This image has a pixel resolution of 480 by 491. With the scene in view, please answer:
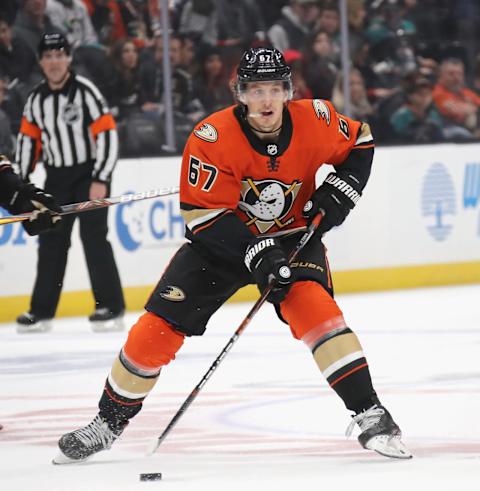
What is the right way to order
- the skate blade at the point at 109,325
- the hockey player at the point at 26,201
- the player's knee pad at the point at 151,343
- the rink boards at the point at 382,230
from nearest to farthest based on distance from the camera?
the player's knee pad at the point at 151,343, the hockey player at the point at 26,201, the skate blade at the point at 109,325, the rink boards at the point at 382,230

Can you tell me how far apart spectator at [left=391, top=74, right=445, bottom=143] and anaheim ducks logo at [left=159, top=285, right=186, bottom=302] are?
4880 millimetres

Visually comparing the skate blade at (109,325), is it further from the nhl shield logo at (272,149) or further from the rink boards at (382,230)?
the nhl shield logo at (272,149)

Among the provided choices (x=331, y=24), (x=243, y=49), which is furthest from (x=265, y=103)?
(x=331, y=24)

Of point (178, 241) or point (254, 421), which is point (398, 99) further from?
point (254, 421)

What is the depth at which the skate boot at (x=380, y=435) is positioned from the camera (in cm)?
321

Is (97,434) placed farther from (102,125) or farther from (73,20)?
(73,20)

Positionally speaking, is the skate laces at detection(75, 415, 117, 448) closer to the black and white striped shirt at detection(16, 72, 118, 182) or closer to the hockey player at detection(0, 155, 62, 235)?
the hockey player at detection(0, 155, 62, 235)

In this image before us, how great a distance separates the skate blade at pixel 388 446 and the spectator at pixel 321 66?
16.3 feet

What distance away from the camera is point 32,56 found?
22.7ft

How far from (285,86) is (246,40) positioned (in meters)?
4.48

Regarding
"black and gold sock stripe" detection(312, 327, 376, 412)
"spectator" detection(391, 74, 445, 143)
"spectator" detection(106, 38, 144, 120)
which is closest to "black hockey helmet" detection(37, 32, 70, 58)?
"spectator" detection(106, 38, 144, 120)

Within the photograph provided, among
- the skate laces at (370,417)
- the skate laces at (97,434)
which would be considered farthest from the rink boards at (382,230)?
the skate laces at (370,417)

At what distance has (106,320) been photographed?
20.6 ft

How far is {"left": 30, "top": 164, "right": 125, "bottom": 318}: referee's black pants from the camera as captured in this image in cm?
630
